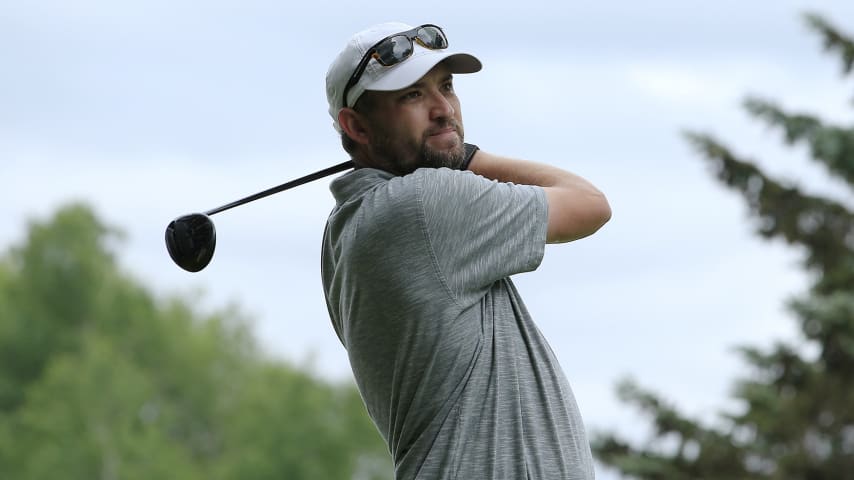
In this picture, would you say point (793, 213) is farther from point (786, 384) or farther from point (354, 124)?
point (354, 124)

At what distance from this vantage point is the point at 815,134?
14734 millimetres

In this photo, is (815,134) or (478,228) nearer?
(478,228)

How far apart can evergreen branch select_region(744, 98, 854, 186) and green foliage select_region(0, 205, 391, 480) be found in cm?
2267

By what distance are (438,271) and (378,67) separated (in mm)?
510

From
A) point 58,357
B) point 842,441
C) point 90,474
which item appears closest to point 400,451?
point 842,441

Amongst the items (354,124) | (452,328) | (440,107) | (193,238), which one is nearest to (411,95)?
(440,107)

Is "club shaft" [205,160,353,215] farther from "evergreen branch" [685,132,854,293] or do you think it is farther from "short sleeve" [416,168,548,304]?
"evergreen branch" [685,132,854,293]

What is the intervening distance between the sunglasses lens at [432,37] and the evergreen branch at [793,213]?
12.6 m

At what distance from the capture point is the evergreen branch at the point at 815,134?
48.4 feet

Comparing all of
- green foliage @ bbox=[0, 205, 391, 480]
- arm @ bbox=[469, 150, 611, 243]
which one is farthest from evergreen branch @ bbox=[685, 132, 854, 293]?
green foliage @ bbox=[0, 205, 391, 480]

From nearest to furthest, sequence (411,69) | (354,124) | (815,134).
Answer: (411,69) → (354,124) → (815,134)

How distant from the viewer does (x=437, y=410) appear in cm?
358

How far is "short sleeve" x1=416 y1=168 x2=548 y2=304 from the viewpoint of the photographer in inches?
144

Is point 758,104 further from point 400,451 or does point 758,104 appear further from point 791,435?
point 400,451
